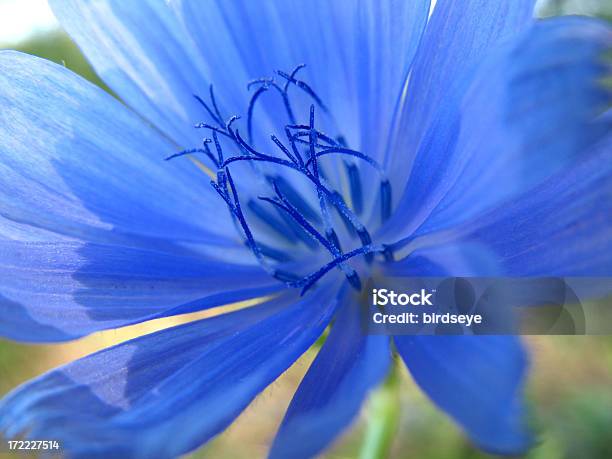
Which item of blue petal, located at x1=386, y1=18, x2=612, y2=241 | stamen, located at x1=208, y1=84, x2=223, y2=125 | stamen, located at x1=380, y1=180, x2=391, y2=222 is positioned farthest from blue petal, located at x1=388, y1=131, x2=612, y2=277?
stamen, located at x1=208, y1=84, x2=223, y2=125

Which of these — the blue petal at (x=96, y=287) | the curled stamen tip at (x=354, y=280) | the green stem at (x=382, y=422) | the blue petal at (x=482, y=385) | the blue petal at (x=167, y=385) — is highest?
the blue petal at (x=96, y=287)

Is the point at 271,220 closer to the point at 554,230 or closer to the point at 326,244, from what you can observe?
the point at 326,244

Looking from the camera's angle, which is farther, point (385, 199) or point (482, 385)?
point (385, 199)

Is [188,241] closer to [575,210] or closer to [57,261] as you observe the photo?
[57,261]

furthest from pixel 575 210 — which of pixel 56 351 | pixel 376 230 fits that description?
pixel 56 351

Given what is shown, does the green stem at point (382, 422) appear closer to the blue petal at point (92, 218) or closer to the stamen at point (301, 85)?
the blue petal at point (92, 218)

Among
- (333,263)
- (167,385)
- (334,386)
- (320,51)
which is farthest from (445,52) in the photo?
(167,385)

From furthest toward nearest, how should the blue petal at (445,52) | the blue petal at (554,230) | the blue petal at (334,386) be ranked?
the blue petal at (445,52), the blue petal at (554,230), the blue petal at (334,386)

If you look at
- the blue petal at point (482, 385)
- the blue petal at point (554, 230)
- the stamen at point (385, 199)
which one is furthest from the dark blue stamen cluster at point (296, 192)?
the blue petal at point (482, 385)
